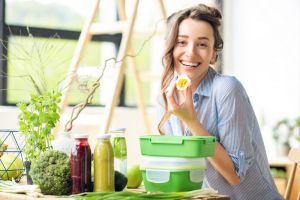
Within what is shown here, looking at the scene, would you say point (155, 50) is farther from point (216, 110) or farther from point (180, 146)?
point (180, 146)

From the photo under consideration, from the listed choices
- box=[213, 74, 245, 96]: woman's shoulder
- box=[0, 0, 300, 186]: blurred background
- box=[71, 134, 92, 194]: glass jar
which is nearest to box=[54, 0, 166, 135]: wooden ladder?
box=[0, 0, 300, 186]: blurred background

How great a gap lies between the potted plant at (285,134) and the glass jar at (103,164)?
371 centimetres

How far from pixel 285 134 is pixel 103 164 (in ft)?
12.3

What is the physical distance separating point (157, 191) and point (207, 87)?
0.57m

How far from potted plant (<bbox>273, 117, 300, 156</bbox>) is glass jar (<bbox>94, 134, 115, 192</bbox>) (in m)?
3.71

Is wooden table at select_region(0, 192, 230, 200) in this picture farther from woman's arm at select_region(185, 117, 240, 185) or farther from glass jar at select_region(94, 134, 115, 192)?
woman's arm at select_region(185, 117, 240, 185)

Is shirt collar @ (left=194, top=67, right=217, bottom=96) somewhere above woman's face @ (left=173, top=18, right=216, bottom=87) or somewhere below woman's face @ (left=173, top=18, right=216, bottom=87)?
below

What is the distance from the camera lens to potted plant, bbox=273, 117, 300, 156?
5.62m

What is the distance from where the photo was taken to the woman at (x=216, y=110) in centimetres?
240

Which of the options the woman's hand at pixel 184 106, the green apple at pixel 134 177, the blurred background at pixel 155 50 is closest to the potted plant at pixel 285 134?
the blurred background at pixel 155 50

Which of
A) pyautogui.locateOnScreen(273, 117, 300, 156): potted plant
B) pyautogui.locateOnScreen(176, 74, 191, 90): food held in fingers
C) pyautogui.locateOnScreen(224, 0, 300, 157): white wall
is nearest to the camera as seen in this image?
pyautogui.locateOnScreen(176, 74, 191, 90): food held in fingers

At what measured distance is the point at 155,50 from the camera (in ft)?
18.7

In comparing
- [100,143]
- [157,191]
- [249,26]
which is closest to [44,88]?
[100,143]

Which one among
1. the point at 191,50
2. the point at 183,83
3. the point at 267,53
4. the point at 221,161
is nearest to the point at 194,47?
the point at 191,50
